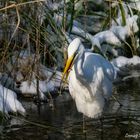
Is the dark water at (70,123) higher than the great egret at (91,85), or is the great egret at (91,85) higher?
the great egret at (91,85)

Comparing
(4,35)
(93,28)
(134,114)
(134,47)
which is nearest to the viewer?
(134,114)

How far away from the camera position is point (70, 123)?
439cm

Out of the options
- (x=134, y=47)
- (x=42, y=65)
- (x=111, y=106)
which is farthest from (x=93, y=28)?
(x=111, y=106)

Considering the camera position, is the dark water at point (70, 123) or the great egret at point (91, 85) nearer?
the dark water at point (70, 123)

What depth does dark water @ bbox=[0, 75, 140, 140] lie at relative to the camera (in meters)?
4.05

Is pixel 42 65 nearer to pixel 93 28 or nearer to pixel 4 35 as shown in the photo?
pixel 4 35

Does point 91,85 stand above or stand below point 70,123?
above

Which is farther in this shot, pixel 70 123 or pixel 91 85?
pixel 91 85

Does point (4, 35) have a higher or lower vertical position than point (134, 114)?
higher

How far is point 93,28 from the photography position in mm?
7648

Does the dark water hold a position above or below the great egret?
below

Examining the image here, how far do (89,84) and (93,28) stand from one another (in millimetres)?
2990

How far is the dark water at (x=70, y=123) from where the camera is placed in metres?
4.05

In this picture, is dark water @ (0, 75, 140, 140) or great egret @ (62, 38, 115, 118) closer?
dark water @ (0, 75, 140, 140)
